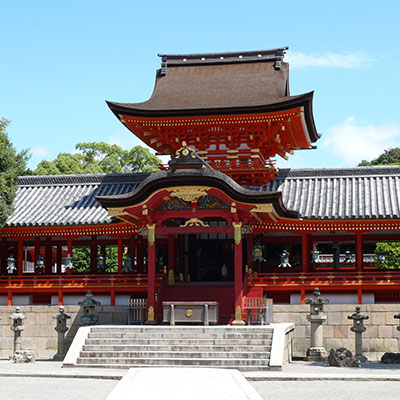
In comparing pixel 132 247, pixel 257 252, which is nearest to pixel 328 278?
pixel 257 252

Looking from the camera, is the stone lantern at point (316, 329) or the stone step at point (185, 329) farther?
the stone lantern at point (316, 329)

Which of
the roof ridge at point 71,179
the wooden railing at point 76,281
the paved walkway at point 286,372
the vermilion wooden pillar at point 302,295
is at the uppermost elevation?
the roof ridge at point 71,179

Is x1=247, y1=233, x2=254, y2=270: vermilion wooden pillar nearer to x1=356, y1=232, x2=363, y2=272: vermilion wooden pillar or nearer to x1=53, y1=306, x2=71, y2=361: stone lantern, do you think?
x1=356, y1=232, x2=363, y2=272: vermilion wooden pillar

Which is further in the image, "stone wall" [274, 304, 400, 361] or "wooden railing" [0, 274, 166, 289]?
"wooden railing" [0, 274, 166, 289]

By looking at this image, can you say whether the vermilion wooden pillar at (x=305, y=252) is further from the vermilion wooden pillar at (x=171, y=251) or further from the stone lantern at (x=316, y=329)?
the vermilion wooden pillar at (x=171, y=251)

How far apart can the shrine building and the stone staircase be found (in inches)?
99.7

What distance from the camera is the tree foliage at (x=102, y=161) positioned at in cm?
7044

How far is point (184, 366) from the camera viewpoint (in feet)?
71.7

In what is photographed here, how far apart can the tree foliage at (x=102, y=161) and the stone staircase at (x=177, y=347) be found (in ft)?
151

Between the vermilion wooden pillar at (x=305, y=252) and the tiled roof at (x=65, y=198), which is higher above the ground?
the tiled roof at (x=65, y=198)

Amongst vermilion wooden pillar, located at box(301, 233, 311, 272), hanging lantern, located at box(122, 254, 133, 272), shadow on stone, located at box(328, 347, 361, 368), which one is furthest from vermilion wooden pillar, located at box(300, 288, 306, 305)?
hanging lantern, located at box(122, 254, 133, 272)

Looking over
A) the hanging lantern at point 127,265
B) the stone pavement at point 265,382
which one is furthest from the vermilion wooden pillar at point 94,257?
the stone pavement at point 265,382

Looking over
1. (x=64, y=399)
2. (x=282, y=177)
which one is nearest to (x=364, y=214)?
(x=282, y=177)

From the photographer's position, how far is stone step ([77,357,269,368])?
70.8 ft
